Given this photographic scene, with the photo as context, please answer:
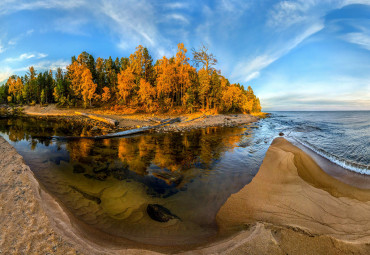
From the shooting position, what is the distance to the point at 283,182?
6.27m

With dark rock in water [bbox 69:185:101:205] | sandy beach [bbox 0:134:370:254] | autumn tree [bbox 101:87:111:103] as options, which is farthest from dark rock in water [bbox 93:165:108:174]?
autumn tree [bbox 101:87:111:103]

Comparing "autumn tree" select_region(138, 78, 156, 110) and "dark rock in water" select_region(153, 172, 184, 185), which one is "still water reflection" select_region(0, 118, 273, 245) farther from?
"autumn tree" select_region(138, 78, 156, 110)

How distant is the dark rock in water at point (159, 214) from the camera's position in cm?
422

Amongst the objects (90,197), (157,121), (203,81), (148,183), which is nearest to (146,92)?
(157,121)

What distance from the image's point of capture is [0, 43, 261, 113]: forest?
1565 inches

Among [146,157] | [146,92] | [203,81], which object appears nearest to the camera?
[146,157]

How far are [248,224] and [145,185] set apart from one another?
410cm

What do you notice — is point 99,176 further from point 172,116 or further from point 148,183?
point 172,116

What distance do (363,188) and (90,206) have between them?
10799 mm

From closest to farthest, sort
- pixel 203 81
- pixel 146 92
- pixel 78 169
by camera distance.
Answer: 1. pixel 78 169
2. pixel 146 92
3. pixel 203 81

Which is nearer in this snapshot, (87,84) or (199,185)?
(199,185)

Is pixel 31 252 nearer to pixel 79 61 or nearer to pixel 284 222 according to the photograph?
pixel 284 222

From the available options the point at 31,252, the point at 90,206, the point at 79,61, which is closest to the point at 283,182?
the point at 90,206

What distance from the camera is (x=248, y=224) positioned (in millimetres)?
3896
